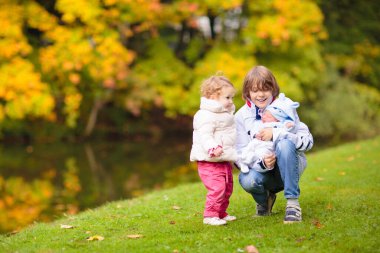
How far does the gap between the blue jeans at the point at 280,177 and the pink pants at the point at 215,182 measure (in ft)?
0.67

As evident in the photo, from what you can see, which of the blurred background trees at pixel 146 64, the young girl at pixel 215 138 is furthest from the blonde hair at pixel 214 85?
the blurred background trees at pixel 146 64

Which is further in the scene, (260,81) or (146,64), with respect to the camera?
(146,64)

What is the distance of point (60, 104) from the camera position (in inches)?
790

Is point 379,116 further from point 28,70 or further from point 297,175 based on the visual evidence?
point 297,175

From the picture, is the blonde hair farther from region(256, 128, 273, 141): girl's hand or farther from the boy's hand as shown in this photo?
the boy's hand

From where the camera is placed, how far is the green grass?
15.3ft

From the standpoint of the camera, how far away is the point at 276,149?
206 inches

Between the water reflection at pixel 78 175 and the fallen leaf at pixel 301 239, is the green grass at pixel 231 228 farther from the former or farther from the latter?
the water reflection at pixel 78 175

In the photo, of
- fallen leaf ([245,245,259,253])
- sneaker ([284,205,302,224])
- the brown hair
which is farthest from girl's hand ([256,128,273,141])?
fallen leaf ([245,245,259,253])

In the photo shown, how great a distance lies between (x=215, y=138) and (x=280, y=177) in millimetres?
789

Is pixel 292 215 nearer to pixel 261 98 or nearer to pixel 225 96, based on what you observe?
pixel 261 98

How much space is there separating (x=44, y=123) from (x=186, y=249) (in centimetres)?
1669

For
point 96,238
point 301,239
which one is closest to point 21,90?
point 96,238

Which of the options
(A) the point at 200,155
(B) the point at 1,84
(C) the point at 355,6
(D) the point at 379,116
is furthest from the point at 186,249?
(C) the point at 355,6
